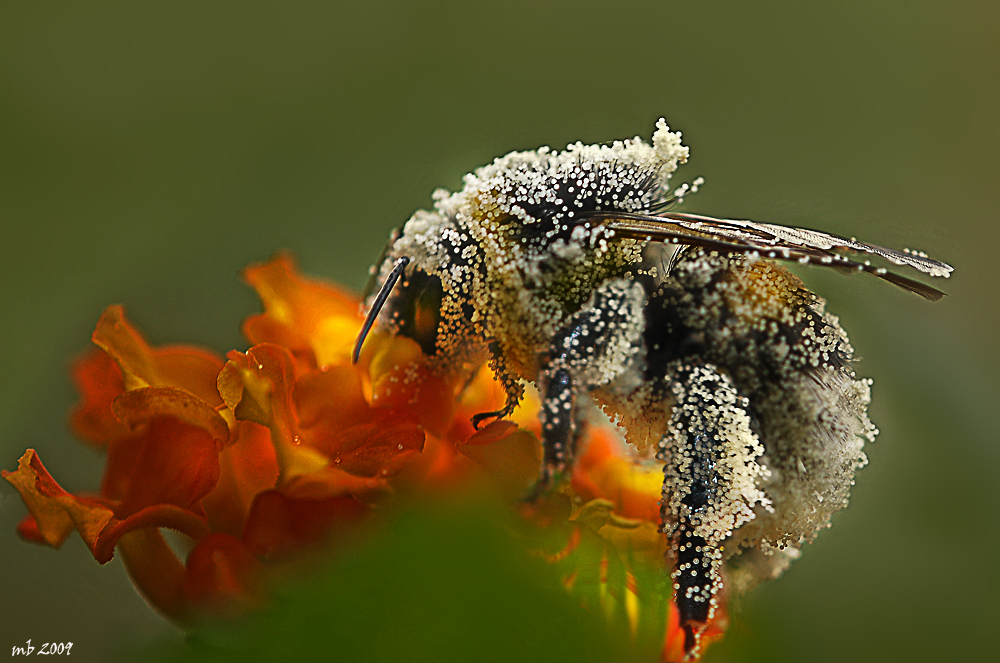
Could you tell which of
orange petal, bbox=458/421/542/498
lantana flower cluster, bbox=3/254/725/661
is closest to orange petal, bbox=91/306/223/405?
lantana flower cluster, bbox=3/254/725/661

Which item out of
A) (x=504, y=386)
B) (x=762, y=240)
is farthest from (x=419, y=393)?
(x=762, y=240)

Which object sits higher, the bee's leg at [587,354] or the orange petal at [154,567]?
the bee's leg at [587,354]

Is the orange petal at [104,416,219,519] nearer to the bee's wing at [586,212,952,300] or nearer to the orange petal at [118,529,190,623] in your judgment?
the orange petal at [118,529,190,623]

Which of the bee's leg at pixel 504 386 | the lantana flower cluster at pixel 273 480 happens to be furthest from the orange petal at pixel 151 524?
the bee's leg at pixel 504 386

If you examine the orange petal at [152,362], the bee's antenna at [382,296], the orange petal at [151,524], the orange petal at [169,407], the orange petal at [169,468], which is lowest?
the orange petal at [151,524]

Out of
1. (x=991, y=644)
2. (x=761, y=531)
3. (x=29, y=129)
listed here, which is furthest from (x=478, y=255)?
(x=991, y=644)

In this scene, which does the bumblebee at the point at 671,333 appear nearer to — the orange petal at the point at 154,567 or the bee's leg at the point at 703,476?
the bee's leg at the point at 703,476

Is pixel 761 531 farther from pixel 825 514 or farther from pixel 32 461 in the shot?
pixel 32 461

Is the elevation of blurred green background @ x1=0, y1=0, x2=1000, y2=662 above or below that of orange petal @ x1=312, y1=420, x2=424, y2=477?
above
